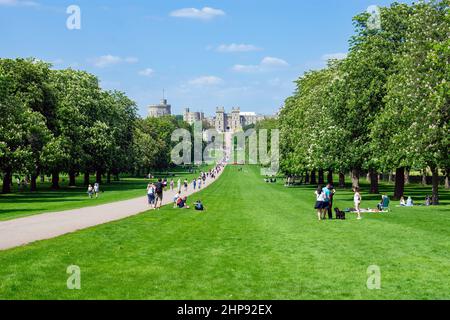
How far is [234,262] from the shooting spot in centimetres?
1738

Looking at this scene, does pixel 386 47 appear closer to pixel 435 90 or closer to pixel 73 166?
pixel 435 90

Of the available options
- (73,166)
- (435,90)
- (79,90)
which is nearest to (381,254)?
(435,90)

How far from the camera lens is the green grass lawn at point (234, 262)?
13.6 meters

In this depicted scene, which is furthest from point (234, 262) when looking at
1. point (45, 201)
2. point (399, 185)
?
point (399, 185)

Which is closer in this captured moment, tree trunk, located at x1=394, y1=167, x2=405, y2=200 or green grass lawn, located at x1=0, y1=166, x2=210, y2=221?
green grass lawn, located at x1=0, y1=166, x2=210, y2=221

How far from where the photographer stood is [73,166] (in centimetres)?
7362

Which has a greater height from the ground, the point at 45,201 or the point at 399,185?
the point at 399,185

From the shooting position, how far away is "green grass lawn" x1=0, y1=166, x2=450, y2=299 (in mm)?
13578

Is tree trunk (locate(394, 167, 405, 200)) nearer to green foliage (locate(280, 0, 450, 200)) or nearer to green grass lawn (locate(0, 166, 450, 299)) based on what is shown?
green foliage (locate(280, 0, 450, 200))

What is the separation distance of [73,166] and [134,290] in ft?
205

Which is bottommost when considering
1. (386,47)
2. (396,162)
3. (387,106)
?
(396,162)

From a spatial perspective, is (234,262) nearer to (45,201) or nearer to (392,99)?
(392,99)

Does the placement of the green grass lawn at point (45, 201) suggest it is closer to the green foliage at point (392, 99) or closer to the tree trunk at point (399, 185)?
the green foliage at point (392, 99)

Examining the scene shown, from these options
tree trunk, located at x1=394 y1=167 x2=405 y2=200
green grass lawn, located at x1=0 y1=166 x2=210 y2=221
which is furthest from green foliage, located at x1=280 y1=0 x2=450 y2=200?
green grass lawn, located at x1=0 y1=166 x2=210 y2=221
